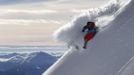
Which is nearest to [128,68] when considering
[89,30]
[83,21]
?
[89,30]

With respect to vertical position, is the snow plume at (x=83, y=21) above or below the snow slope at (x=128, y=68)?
above

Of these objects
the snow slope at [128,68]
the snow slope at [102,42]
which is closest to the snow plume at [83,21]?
the snow slope at [102,42]

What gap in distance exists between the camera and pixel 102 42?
1000cm

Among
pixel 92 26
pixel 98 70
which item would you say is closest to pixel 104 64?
pixel 98 70

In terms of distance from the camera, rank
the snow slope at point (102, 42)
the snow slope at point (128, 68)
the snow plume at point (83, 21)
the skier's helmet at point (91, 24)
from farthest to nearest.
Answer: the snow plume at point (83, 21) → the skier's helmet at point (91, 24) → the snow slope at point (102, 42) → the snow slope at point (128, 68)

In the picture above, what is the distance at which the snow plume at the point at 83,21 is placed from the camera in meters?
10.3

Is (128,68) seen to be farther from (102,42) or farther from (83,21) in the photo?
(83,21)

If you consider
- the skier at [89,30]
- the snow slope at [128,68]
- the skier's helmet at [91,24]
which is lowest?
the snow slope at [128,68]

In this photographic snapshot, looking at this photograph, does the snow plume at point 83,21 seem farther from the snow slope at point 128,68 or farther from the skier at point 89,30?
the snow slope at point 128,68

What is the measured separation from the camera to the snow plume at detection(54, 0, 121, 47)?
33.9 feet

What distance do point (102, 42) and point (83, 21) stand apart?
61 centimetres

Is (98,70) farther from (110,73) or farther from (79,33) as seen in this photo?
(79,33)

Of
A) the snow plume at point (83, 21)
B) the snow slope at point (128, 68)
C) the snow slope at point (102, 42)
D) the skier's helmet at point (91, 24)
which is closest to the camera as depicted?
the snow slope at point (128, 68)

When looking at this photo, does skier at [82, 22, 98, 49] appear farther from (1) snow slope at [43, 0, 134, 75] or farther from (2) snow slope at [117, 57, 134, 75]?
(2) snow slope at [117, 57, 134, 75]
